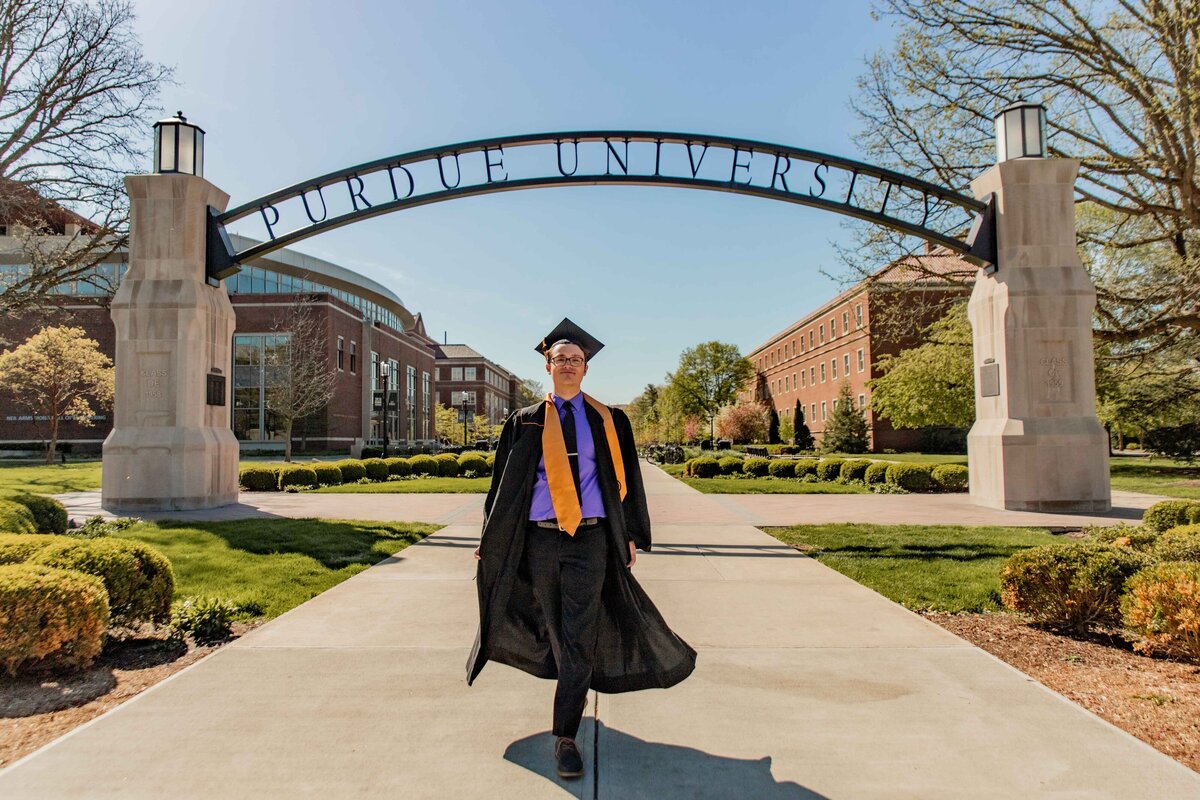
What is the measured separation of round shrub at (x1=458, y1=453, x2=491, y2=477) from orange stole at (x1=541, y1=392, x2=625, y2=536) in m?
22.4

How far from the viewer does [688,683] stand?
13.1 ft

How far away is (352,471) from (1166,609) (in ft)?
67.4

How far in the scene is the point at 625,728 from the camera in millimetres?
3402

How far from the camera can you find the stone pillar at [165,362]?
11648mm

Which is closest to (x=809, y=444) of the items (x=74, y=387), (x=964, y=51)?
(x=964, y=51)

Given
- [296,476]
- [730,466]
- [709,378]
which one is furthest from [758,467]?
[709,378]

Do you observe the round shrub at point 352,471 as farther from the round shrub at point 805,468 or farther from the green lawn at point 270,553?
the round shrub at point 805,468

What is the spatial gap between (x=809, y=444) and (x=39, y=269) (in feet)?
177

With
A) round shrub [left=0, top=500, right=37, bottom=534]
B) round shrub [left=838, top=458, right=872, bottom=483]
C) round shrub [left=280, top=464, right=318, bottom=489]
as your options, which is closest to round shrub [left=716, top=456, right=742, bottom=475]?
round shrub [left=838, top=458, right=872, bottom=483]

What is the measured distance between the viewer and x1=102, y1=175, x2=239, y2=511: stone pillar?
38.2 feet

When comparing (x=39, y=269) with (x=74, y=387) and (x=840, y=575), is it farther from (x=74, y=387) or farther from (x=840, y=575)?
(x=74, y=387)

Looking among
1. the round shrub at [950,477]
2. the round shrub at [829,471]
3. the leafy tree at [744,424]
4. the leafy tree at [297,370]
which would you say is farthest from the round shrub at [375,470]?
the leafy tree at [744,424]

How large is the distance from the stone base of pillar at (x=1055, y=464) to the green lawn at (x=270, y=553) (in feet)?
31.1

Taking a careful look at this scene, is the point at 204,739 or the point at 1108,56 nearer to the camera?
the point at 204,739
